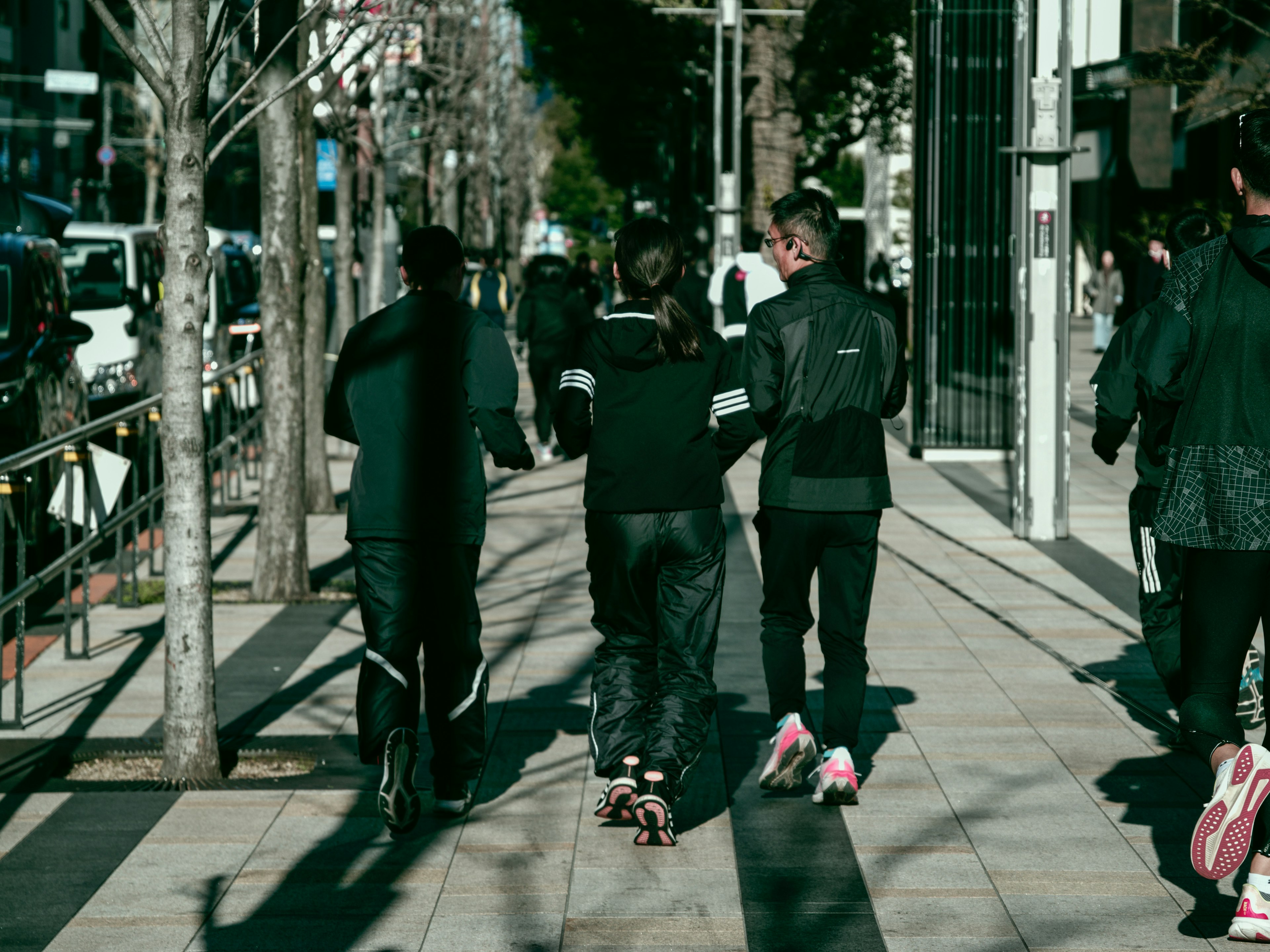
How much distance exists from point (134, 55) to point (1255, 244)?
3607mm

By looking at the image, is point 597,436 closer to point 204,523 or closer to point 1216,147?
point 204,523

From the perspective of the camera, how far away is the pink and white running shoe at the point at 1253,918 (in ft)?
13.6

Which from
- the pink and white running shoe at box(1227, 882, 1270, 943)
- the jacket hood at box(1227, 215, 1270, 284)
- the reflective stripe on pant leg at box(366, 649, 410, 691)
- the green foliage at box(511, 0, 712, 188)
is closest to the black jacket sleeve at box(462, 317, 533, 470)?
the reflective stripe on pant leg at box(366, 649, 410, 691)

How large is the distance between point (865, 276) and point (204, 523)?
48438mm

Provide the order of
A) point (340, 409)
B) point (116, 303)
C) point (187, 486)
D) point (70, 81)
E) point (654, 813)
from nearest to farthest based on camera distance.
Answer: point (654, 813) → point (340, 409) → point (187, 486) → point (116, 303) → point (70, 81)

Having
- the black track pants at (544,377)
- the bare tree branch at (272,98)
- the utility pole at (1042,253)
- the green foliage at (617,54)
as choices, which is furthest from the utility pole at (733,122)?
the bare tree branch at (272,98)

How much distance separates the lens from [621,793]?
5.13 meters

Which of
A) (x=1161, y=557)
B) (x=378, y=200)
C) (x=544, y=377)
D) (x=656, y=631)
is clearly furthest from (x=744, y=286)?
(x=656, y=631)

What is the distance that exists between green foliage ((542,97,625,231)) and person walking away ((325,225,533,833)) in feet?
277

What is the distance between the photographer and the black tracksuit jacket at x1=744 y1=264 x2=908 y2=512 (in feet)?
17.4

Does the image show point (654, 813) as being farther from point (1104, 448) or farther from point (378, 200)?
point (378, 200)

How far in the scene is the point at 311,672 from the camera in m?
7.47

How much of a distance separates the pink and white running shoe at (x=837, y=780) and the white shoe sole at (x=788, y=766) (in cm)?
7

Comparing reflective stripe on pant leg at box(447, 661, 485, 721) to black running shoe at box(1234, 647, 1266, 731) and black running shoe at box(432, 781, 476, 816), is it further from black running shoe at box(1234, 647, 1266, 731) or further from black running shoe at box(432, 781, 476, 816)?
black running shoe at box(1234, 647, 1266, 731)
